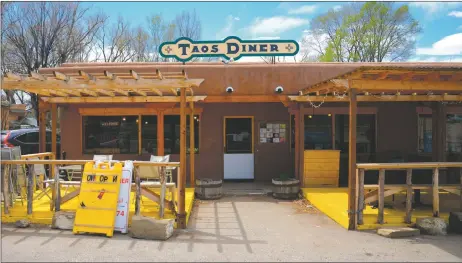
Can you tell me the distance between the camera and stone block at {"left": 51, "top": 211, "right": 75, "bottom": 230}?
19.8ft

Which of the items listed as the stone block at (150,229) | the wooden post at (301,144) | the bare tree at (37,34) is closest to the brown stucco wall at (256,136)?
the wooden post at (301,144)

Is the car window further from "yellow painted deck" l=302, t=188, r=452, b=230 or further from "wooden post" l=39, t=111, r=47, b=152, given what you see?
"yellow painted deck" l=302, t=188, r=452, b=230

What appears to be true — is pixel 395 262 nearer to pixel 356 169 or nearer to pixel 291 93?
pixel 356 169

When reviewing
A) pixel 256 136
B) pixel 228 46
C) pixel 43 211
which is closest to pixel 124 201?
pixel 43 211

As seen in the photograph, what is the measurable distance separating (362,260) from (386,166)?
6.44 ft

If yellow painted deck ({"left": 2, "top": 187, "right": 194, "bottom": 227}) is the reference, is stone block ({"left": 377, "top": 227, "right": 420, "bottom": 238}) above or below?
below

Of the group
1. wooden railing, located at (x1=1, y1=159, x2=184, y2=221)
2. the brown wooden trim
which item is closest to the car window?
the brown wooden trim

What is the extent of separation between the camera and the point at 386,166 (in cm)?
617

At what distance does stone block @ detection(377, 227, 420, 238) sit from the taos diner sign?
595 cm

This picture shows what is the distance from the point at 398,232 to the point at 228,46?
6.80 m

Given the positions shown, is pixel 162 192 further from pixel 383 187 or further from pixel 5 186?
pixel 383 187

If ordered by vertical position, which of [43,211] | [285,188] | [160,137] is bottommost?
[43,211]

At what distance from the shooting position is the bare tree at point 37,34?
2231 cm

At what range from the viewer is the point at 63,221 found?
6.06 metres
